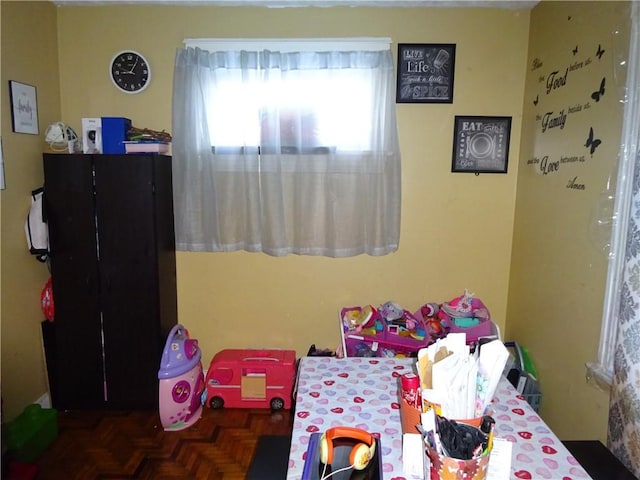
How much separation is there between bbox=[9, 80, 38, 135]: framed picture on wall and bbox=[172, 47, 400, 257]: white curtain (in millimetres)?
813

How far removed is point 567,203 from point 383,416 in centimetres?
159

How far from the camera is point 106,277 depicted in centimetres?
271

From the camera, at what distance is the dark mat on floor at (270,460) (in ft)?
4.01

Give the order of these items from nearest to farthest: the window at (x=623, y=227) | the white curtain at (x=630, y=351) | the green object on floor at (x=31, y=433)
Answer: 1. the white curtain at (x=630, y=351)
2. the window at (x=623, y=227)
3. the green object on floor at (x=31, y=433)

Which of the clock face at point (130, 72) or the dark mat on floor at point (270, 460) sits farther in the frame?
the clock face at point (130, 72)

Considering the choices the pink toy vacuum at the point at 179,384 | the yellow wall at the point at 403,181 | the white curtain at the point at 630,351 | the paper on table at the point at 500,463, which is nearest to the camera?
the paper on table at the point at 500,463

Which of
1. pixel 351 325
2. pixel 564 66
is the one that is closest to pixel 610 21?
pixel 564 66

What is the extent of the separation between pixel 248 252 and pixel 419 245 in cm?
119

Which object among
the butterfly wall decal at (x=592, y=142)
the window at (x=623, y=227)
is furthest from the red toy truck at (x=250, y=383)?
the butterfly wall decal at (x=592, y=142)

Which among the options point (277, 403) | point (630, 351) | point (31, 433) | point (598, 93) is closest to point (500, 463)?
point (630, 351)

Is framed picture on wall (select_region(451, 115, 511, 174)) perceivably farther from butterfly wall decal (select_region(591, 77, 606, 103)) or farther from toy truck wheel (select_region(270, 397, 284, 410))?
toy truck wheel (select_region(270, 397, 284, 410))

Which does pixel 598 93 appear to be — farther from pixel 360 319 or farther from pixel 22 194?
pixel 22 194

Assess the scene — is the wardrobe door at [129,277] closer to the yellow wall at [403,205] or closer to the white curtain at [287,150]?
the white curtain at [287,150]

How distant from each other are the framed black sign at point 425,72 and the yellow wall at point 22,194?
88.2 inches
